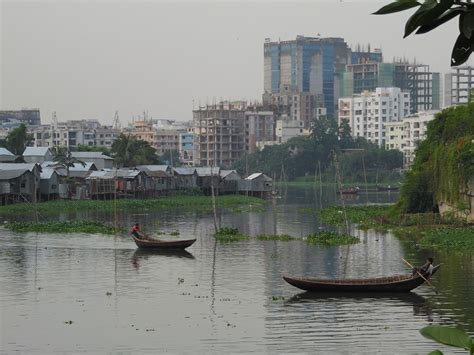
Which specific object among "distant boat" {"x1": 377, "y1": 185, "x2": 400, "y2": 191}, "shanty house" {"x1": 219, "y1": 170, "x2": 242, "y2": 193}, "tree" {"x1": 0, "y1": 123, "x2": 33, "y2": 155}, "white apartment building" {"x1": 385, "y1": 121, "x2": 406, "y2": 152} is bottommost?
"distant boat" {"x1": 377, "y1": 185, "x2": 400, "y2": 191}

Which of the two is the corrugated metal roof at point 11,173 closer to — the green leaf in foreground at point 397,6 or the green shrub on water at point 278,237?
the green shrub on water at point 278,237

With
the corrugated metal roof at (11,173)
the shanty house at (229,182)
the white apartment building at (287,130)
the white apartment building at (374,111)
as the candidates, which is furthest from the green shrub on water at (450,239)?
the white apartment building at (287,130)

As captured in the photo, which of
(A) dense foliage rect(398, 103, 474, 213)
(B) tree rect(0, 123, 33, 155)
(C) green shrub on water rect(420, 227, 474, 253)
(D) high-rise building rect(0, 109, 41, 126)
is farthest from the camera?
(D) high-rise building rect(0, 109, 41, 126)

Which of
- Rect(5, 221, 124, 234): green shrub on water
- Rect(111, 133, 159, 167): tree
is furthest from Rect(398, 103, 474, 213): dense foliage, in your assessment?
Rect(111, 133, 159, 167): tree

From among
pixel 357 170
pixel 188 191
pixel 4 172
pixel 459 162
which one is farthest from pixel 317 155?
pixel 459 162

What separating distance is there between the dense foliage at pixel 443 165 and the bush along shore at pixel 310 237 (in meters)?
4.41

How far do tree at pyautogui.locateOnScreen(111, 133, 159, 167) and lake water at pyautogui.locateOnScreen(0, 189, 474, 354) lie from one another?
30.0 meters

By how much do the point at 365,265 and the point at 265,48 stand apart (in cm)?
12858

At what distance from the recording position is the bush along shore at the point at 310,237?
29.7 meters

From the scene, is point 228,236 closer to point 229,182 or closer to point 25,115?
point 229,182

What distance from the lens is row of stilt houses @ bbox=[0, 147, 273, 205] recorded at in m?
48.9

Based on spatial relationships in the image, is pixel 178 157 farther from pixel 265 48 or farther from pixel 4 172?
pixel 4 172

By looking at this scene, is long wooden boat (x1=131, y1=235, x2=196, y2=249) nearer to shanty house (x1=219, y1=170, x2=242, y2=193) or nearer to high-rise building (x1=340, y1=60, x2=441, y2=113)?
shanty house (x1=219, y1=170, x2=242, y2=193)

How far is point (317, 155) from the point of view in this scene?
298 feet
